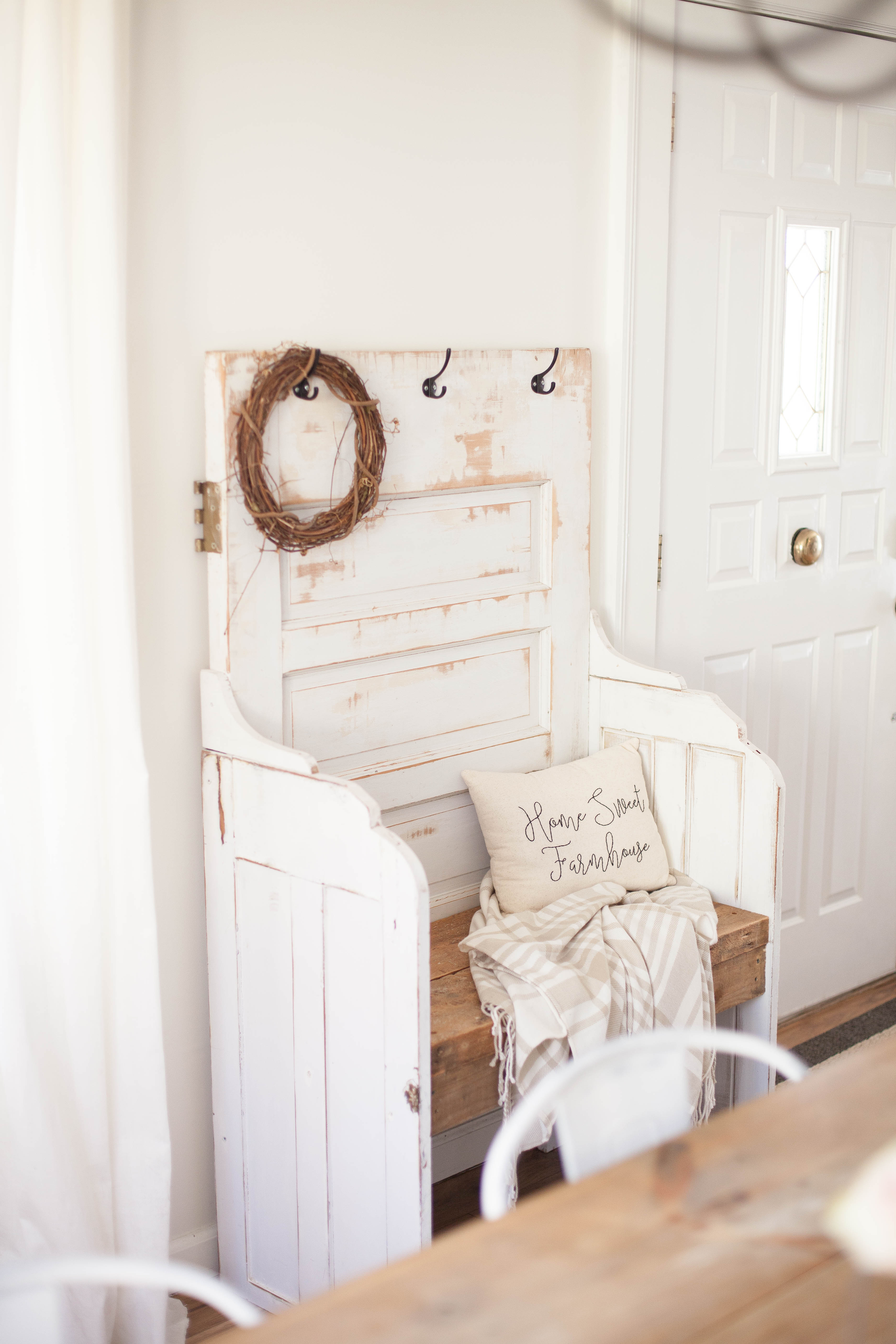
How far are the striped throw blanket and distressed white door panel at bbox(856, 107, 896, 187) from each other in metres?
1.76

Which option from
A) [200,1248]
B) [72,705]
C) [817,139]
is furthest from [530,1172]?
[817,139]

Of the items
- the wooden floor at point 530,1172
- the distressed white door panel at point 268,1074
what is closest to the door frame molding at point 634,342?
the wooden floor at point 530,1172

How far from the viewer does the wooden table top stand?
93cm

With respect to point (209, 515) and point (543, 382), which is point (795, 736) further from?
point (209, 515)

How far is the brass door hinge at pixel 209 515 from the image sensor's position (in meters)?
1.92

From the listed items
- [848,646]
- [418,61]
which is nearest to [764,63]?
[418,61]

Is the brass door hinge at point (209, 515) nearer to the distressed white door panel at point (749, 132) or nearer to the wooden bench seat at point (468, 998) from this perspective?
the wooden bench seat at point (468, 998)

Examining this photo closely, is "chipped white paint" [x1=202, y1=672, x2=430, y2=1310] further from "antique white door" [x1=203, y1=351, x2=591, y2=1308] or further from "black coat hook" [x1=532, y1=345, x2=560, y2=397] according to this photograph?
"black coat hook" [x1=532, y1=345, x2=560, y2=397]

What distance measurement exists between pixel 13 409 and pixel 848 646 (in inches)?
84.0

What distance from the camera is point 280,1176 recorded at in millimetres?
1982

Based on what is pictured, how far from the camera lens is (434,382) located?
2145 mm

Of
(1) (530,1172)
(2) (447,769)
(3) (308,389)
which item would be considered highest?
(3) (308,389)

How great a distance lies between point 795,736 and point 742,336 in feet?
3.07

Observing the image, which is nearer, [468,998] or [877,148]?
[468,998]
